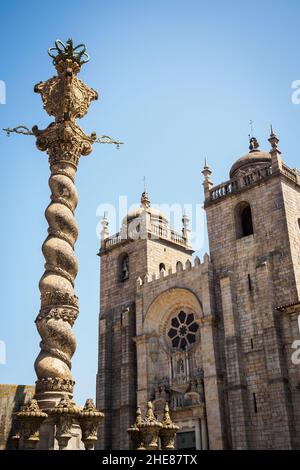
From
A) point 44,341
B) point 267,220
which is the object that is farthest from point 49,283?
point 267,220

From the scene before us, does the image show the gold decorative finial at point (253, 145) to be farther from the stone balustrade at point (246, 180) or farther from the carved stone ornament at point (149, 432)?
the carved stone ornament at point (149, 432)

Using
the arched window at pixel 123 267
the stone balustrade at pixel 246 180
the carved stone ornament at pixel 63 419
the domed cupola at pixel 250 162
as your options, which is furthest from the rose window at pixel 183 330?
the carved stone ornament at pixel 63 419

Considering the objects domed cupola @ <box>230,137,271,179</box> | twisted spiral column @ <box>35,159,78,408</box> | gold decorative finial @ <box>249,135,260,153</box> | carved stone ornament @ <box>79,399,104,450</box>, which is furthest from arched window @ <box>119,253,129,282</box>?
carved stone ornament @ <box>79,399,104,450</box>

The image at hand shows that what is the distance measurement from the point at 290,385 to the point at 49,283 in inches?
501

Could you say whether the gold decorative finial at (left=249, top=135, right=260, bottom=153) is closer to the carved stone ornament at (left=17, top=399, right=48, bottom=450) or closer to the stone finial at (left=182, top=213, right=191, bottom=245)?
the stone finial at (left=182, top=213, right=191, bottom=245)

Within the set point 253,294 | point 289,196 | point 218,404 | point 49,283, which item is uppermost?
point 289,196

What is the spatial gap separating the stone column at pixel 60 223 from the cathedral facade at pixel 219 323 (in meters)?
11.7

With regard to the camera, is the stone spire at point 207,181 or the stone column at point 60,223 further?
the stone spire at point 207,181

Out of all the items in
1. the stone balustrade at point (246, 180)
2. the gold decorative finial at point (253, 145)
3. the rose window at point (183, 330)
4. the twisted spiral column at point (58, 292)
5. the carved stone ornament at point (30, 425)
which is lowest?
the carved stone ornament at point (30, 425)

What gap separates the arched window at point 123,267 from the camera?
100ft

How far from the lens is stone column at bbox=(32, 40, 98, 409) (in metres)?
11.2

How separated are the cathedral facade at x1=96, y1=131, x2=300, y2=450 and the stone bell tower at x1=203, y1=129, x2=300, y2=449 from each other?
5 centimetres

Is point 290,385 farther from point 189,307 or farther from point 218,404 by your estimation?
point 189,307

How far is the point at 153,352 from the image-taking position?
86.1ft
